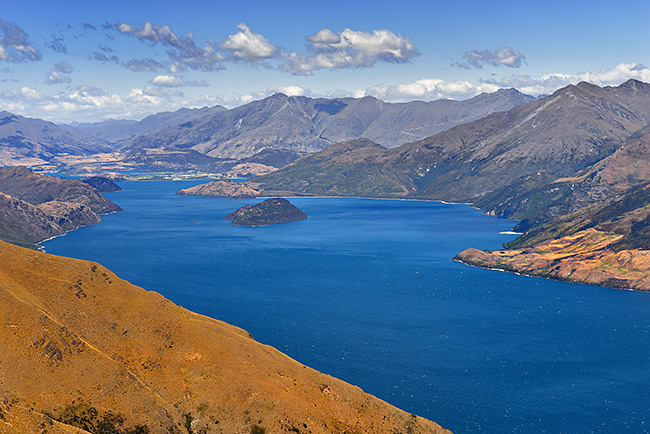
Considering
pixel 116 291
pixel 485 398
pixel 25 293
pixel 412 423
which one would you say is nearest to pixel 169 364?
pixel 116 291

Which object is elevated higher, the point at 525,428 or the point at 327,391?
the point at 327,391

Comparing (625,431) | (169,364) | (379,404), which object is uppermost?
(169,364)

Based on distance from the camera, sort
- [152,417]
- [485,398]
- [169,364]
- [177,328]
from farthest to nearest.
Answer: [485,398] → [177,328] → [169,364] → [152,417]

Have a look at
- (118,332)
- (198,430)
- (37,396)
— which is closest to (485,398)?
(198,430)

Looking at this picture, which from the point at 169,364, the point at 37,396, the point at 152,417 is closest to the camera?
the point at 37,396

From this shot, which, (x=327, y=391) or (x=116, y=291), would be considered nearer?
(x=327, y=391)

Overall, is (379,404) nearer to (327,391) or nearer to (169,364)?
(327,391)
